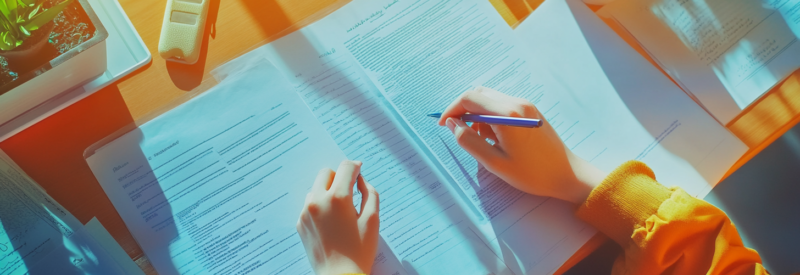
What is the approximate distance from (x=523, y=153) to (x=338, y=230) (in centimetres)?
26

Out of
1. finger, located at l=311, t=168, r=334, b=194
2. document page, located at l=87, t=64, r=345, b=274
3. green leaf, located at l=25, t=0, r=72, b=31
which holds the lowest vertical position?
finger, located at l=311, t=168, r=334, b=194

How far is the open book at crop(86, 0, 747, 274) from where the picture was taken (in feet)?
Answer: 1.85

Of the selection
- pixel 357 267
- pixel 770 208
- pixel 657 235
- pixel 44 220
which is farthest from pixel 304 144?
pixel 770 208

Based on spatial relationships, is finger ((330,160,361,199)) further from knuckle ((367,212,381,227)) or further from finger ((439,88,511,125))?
finger ((439,88,511,125))

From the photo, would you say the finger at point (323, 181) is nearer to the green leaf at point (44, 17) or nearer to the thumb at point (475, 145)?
the thumb at point (475, 145)

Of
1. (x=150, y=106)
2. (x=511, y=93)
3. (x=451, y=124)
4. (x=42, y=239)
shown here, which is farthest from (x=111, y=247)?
→ (x=511, y=93)

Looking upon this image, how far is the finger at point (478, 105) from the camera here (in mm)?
575

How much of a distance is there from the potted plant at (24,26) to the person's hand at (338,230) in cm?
34

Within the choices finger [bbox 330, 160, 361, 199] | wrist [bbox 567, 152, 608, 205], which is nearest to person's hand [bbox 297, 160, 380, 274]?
finger [bbox 330, 160, 361, 199]

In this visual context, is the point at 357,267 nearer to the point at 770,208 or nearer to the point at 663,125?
the point at 663,125

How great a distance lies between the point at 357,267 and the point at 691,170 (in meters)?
0.47

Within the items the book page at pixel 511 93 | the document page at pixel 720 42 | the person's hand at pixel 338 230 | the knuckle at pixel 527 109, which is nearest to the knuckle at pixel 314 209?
the person's hand at pixel 338 230

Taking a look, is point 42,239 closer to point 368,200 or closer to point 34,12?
point 34,12

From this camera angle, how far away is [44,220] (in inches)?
20.5
